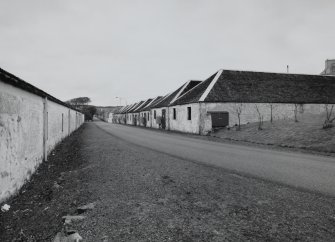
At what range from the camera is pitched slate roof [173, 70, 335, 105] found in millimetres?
22891

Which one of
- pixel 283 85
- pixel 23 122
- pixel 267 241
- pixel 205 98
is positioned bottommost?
pixel 267 241

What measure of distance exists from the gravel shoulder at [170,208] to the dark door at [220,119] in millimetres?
15160

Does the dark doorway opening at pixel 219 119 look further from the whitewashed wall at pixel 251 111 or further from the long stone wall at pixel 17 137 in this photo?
the long stone wall at pixel 17 137

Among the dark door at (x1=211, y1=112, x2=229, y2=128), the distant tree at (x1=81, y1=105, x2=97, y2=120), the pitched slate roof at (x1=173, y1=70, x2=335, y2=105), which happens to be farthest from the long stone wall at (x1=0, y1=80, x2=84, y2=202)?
the distant tree at (x1=81, y1=105, x2=97, y2=120)

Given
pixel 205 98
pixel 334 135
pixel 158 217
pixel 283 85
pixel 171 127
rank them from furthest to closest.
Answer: pixel 171 127 → pixel 283 85 → pixel 205 98 → pixel 334 135 → pixel 158 217

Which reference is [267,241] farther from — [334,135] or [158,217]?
[334,135]

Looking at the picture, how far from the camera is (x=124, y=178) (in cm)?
607

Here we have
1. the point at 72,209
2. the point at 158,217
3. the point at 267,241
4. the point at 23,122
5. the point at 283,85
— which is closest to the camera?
the point at 267,241

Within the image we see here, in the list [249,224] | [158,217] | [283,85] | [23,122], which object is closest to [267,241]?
[249,224]

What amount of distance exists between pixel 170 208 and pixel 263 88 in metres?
23.0

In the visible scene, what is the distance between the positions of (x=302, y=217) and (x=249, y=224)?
93 cm

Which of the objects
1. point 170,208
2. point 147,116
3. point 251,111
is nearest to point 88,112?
point 147,116

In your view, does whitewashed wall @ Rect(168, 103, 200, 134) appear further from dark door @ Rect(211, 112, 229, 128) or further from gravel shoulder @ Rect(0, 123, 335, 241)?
gravel shoulder @ Rect(0, 123, 335, 241)

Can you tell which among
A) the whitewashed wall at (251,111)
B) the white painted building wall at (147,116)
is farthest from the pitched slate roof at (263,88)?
the white painted building wall at (147,116)
